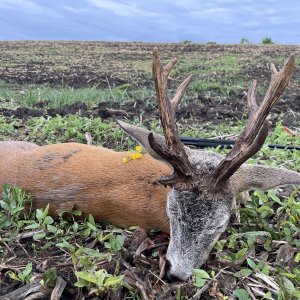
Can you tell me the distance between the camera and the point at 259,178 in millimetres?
3943

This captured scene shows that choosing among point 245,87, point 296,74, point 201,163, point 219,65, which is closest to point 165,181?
point 201,163

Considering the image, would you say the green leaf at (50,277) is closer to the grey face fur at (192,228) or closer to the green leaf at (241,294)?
the grey face fur at (192,228)

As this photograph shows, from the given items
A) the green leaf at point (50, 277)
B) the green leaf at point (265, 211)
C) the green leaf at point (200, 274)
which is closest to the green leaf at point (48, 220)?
the green leaf at point (50, 277)

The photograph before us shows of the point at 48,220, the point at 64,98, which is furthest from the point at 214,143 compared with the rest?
the point at 64,98

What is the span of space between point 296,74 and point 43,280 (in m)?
13.9

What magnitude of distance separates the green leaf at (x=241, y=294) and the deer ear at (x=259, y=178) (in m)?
0.80

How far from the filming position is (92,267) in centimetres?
356

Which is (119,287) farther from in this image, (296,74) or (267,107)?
(296,74)

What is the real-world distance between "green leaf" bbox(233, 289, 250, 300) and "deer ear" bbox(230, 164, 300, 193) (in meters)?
0.80

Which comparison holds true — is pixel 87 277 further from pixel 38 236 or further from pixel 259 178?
pixel 259 178

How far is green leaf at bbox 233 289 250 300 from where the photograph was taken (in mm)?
3316

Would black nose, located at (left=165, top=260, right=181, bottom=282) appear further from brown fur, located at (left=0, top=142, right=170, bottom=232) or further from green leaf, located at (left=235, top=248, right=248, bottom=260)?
brown fur, located at (left=0, top=142, right=170, bottom=232)

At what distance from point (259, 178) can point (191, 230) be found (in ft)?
2.39

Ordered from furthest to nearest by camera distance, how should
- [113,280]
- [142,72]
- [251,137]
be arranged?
1. [142,72]
2. [251,137]
3. [113,280]
